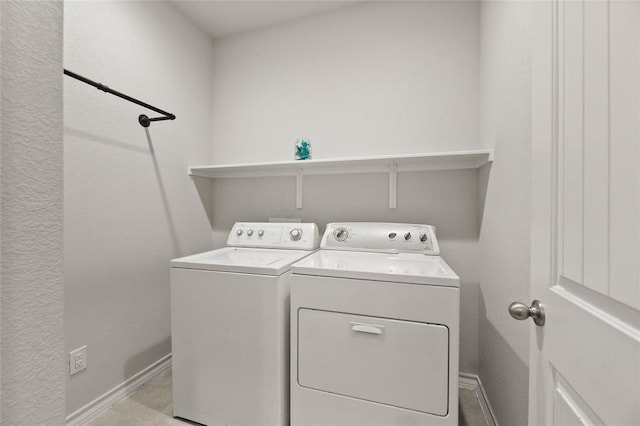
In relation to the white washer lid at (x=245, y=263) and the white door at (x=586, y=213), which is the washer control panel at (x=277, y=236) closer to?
the white washer lid at (x=245, y=263)

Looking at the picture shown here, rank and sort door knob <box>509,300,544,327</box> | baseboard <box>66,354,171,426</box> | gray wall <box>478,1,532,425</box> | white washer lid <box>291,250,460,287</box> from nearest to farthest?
door knob <box>509,300,544,327</box> < gray wall <box>478,1,532,425</box> < white washer lid <box>291,250,460,287</box> < baseboard <box>66,354,171,426</box>

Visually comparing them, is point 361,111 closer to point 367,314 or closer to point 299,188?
point 299,188

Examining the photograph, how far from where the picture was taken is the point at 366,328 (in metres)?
1.21

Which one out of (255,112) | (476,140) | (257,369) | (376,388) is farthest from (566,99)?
(255,112)

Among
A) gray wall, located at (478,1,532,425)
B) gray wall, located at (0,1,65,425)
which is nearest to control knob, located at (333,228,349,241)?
gray wall, located at (478,1,532,425)

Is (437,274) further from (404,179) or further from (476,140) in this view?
(476,140)

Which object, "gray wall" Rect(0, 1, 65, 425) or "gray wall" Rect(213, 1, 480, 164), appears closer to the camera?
"gray wall" Rect(0, 1, 65, 425)

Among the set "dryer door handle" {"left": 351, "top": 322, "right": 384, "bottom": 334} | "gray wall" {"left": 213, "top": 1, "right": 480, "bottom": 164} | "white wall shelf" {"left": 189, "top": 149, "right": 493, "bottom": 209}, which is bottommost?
"dryer door handle" {"left": 351, "top": 322, "right": 384, "bottom": 334}

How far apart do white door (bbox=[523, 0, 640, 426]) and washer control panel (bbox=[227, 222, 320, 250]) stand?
135 centimetres

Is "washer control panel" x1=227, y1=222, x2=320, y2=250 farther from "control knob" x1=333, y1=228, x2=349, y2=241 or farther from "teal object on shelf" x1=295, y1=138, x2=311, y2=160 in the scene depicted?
"teal object on shelf" x1=295, y1=138, x2=311, y2=160

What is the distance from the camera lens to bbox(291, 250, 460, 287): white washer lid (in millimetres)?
1172

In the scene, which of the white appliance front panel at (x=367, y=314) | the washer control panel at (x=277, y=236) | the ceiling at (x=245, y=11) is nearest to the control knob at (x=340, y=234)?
the washer control panel at (x=277, y=236)

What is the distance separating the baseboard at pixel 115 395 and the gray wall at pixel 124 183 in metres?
0.04

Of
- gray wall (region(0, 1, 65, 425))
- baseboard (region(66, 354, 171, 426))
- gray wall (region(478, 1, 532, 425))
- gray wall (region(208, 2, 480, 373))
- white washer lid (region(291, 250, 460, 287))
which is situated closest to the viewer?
gray wall (region(0, 1, 65, 425))
